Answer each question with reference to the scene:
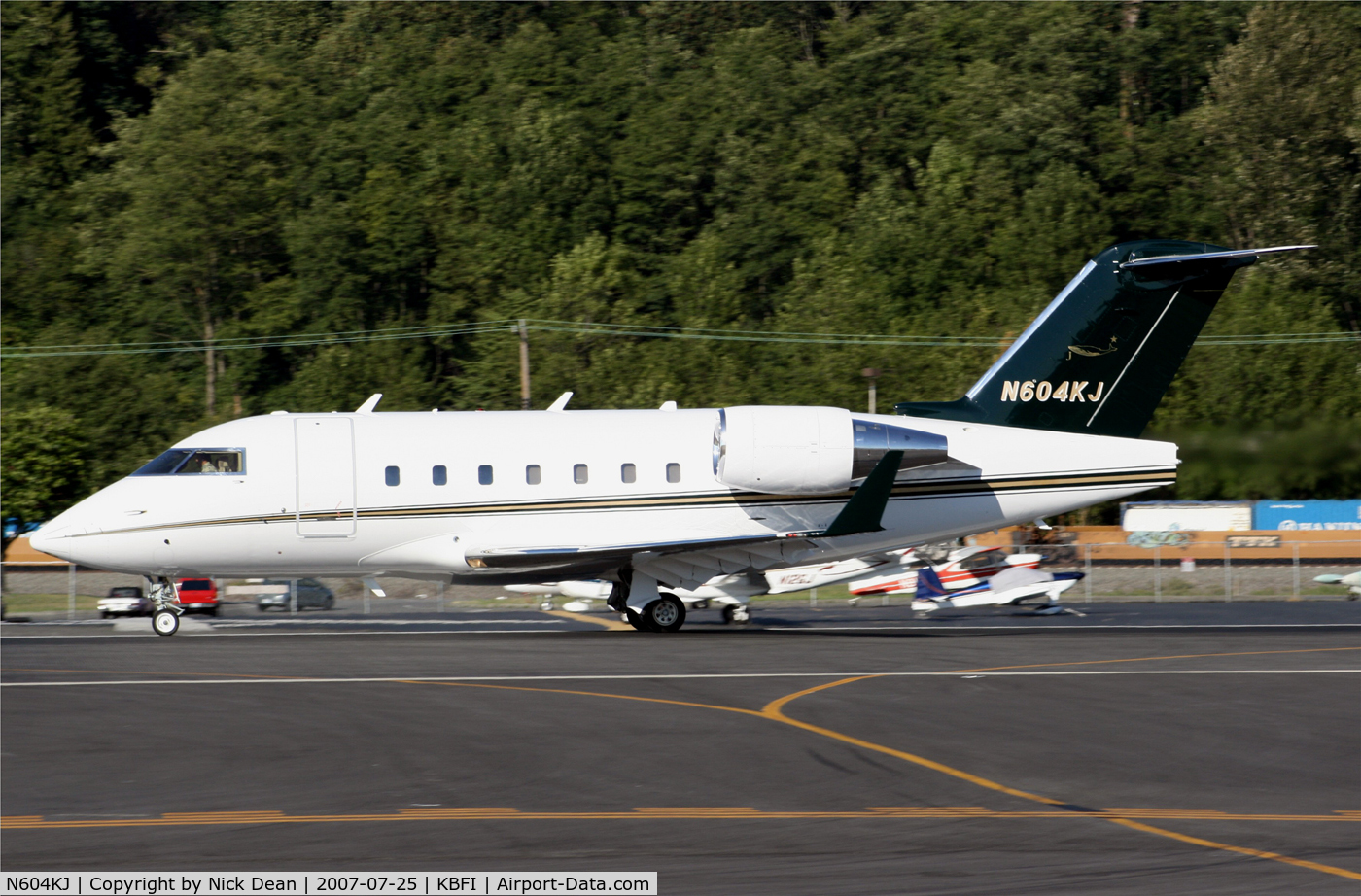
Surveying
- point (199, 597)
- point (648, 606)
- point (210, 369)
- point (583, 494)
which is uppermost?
point (210, 369)

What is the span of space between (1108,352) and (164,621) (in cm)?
1783

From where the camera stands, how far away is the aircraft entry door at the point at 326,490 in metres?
25.0

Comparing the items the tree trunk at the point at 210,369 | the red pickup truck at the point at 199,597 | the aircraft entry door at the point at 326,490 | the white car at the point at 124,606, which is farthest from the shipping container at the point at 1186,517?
the tree trunk at the point at 210,369

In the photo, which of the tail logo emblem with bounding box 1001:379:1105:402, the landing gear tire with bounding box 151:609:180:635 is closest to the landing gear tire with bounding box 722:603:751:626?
the tail logo emblem with bounding box 1001:379:1105:402

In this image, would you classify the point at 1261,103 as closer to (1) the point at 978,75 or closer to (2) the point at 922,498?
(1) the point at 978,75

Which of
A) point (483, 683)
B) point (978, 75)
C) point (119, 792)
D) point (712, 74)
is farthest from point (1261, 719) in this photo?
point (712, 74)

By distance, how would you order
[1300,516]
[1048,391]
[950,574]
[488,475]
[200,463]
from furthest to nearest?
[1300,516], [950,574], [1048,391], [200,463], [488,475]

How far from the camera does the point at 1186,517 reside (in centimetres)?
5647

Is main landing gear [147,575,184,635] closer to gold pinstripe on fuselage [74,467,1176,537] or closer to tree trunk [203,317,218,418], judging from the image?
gold pinstripe on fuselage [74,467,1176,537]

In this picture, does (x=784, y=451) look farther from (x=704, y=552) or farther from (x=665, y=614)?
(x=665, y=614)

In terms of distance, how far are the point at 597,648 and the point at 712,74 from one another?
241 ft

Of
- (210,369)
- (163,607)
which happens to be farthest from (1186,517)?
(210,369)

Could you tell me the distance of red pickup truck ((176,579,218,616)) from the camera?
3625 centimetres

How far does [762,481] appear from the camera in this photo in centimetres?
2506
